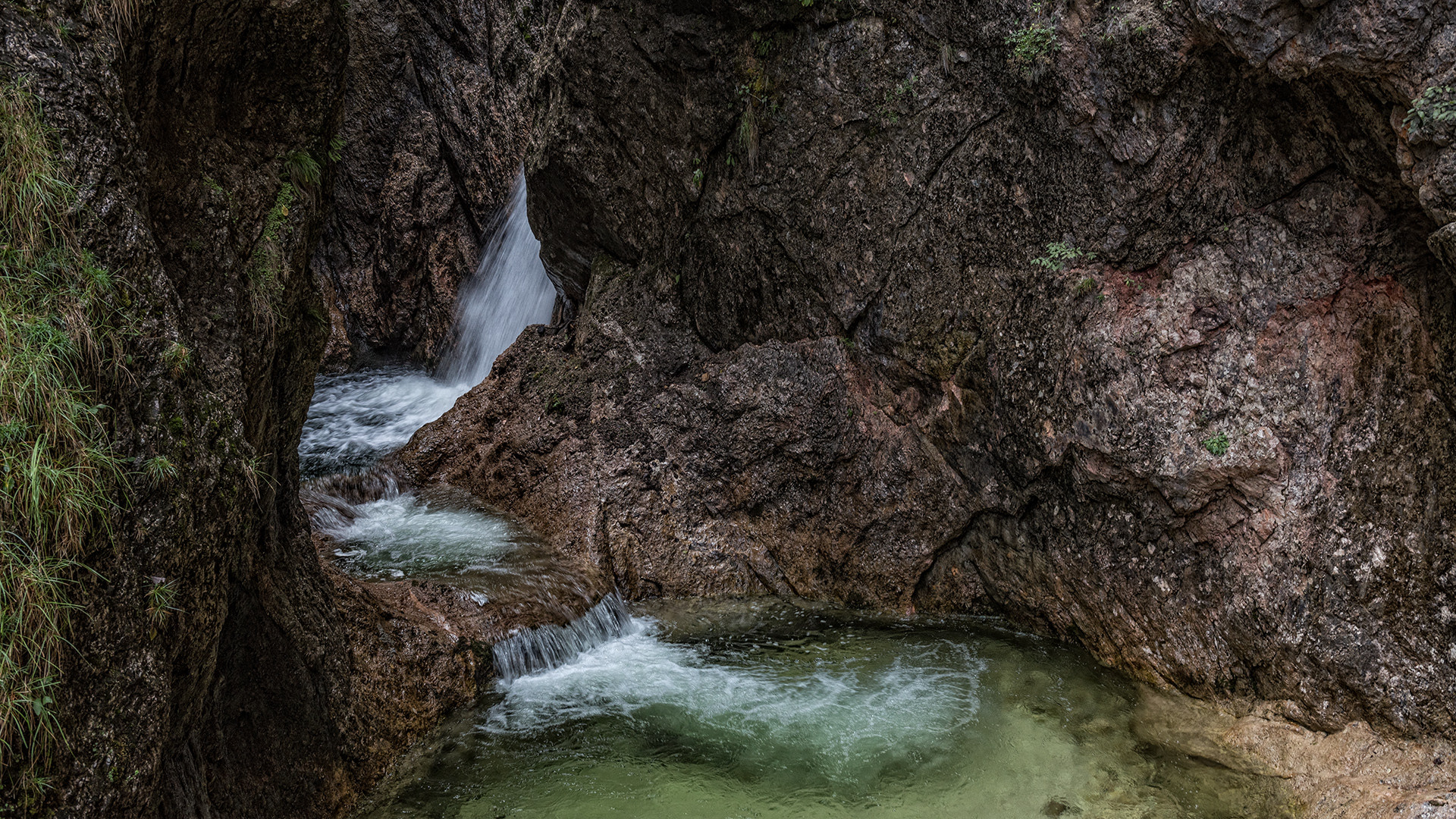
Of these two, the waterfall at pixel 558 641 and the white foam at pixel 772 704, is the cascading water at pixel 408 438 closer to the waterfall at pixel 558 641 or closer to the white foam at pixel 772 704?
the waterfall at pixel 558 641

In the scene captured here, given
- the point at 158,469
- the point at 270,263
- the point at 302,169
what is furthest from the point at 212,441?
the point at 302,169

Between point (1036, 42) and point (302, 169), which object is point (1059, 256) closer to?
point (1036, 42)

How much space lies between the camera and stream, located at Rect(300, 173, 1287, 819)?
14.8ft

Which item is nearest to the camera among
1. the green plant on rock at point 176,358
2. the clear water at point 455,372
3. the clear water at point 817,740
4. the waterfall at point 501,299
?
the green plant on rock at point 176,358

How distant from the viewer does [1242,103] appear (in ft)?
15.6

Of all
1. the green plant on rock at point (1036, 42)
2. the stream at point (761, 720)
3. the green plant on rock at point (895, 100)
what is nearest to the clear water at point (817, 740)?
the stream at point (761, 720)

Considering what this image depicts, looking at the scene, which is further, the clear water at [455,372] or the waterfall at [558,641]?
the clear water at [455,372]

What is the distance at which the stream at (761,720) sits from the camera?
4.50 metres

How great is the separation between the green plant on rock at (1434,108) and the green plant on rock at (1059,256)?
1.79 m

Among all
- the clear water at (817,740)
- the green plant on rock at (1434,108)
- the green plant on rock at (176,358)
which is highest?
the green plant on rock at (1434,108)

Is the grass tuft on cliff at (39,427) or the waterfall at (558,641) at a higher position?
the grass tuft on cliff at (39,427)

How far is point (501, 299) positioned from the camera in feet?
37.7

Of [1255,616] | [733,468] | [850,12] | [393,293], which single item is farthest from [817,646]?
[393,293]

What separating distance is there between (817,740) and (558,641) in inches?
79.6
